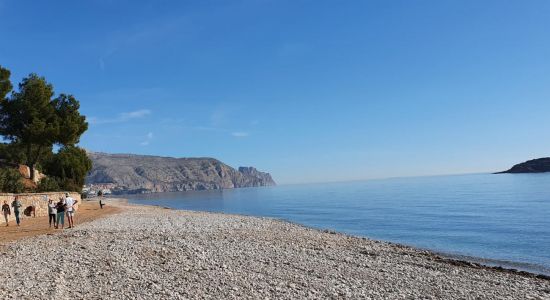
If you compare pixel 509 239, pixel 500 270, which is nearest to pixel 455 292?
pixel 500 270

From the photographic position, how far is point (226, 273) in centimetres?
1267

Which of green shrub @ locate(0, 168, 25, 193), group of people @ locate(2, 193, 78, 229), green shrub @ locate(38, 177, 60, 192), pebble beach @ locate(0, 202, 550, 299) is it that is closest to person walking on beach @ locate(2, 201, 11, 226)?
group of people @ locate(2, 193, 78, 229)

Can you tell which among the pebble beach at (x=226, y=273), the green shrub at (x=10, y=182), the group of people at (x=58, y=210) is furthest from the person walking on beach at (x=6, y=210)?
the pebble beach at (x=226, y=273)

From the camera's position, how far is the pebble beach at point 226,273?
34.7 feet

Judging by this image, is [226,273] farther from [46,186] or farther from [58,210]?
[46,186]

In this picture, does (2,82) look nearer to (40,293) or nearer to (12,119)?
(12,119)

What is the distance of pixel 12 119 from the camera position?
1753 inches

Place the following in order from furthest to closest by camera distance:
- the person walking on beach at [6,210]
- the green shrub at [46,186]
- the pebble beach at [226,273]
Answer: the green shrub at [46,186] < the person walking on beach at [6,210] < the pebble beach at [226,273]

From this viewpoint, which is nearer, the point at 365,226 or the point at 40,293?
the point at 40,293

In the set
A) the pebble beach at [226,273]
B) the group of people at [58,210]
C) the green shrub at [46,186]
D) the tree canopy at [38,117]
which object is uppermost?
the tree canopy at [38,117]

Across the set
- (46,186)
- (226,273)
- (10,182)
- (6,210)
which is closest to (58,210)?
(6,210)

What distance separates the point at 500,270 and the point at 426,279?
5876mm

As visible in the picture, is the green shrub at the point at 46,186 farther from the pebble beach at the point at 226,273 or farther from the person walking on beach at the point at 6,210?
the pebble beach at the point at 226,273

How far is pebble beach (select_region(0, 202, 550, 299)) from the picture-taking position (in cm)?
1056
